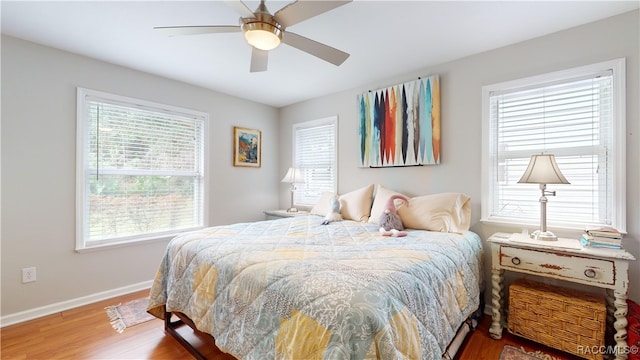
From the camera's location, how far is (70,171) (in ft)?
8.47

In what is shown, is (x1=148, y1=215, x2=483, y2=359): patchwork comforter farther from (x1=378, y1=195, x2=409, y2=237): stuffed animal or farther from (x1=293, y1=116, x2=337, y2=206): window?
(x1=293, y1=116, x2=337, y2=206): window

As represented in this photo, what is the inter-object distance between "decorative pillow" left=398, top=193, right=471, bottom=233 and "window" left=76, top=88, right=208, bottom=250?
259cm

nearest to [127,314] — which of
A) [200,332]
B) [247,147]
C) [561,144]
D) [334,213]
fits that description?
[200,332]

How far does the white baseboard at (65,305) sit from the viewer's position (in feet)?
7.44

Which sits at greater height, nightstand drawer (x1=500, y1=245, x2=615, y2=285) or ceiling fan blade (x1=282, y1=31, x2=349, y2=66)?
ceiling fan blade (x1=282, y1=31, x2=349, y2=66)

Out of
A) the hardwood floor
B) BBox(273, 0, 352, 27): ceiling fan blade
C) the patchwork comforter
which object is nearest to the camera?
the patchwork comforter

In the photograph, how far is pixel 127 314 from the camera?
7.99 feet

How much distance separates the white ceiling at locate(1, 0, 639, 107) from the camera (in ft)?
6.18

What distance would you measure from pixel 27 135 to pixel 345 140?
3127mm

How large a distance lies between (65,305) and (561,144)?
179 inches

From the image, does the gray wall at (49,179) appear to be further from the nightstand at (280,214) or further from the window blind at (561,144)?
the window blind at (561,144)

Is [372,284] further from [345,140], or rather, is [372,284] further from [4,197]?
[4,197]

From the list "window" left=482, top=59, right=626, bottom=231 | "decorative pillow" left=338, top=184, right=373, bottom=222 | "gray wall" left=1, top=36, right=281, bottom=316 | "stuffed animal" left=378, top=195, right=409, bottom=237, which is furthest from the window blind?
"gray wall" left=1, top=36, right=281, bottom=316

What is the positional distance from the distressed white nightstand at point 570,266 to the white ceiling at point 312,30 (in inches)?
64.7
